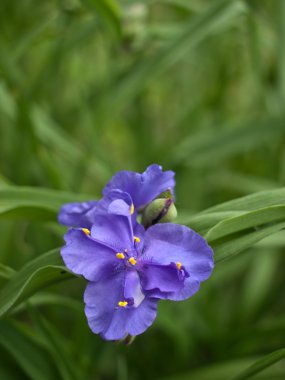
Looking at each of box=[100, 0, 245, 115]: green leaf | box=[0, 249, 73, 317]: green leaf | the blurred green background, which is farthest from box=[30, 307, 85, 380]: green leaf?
box=[100, 0, 245, 115]: green leaf

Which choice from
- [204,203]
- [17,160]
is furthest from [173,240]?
[204,203]

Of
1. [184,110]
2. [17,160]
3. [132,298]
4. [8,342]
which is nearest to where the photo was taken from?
[132,298]

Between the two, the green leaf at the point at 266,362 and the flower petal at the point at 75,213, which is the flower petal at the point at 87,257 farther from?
the green leaf at the point at 266,362

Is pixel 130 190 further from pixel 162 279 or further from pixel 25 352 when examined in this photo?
pixel 25 352

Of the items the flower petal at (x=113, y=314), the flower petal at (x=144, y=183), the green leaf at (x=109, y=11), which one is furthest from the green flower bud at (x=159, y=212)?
the green leaf at (x=109, y=11)

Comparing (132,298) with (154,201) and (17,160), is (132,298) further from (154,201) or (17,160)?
(17,160)

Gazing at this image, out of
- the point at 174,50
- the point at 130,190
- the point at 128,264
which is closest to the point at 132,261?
the point at 128,264
